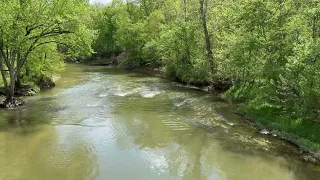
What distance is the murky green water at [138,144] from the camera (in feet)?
46.9

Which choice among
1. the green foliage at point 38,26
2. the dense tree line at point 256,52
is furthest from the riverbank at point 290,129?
the green foliage at point 38,26

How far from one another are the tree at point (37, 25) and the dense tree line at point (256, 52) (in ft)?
41.8

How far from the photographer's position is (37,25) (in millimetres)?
25578

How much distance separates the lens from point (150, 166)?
49.2 feet

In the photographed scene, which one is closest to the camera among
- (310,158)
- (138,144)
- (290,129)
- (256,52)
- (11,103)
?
(310,158)

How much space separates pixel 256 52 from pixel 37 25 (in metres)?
17.0

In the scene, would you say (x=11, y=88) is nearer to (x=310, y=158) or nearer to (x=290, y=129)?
(x=290, y=129)

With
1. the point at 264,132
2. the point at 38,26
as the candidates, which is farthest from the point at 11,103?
the point at 264,132

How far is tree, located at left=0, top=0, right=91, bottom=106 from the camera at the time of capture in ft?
79.8

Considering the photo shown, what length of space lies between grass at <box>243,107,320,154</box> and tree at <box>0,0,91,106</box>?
1496 centimetres

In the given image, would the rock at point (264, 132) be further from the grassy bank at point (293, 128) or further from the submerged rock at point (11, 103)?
the submerged rock at point (11, 103)

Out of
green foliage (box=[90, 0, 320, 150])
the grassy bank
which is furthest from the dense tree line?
the grassy bank

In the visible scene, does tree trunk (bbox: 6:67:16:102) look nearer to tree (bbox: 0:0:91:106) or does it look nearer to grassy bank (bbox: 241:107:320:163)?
tree (bbox: 0:0:91:106)

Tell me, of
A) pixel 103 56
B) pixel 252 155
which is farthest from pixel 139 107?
pixel 103 56
